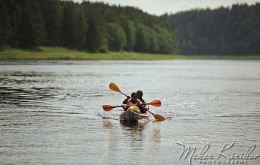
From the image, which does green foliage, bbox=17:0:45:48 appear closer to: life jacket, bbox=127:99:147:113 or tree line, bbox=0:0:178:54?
tree line, bbox=0:0:178:54

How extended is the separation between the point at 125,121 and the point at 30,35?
12043cm

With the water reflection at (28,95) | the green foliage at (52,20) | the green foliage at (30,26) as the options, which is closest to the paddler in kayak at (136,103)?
the water reflection at (28,95)

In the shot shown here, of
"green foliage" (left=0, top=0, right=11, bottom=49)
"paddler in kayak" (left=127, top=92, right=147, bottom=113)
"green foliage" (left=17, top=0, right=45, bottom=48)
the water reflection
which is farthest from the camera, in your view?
"green foliage" (left=17, top=0, right=45, bottom=48)

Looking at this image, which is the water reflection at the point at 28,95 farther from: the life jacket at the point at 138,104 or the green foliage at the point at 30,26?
the green foliage at the point at 30,26

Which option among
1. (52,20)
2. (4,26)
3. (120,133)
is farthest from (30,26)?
(120,133)

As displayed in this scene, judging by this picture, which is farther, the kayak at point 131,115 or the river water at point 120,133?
the kayak at point 131,115

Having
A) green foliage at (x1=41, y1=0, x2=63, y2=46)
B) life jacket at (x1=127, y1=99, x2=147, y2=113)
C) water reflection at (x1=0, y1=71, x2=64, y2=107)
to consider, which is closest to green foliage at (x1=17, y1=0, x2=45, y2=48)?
green foliage at (x1=41, y1=0, x2=63, y2=46)

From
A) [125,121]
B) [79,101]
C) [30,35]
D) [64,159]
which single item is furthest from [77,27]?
[64,159]

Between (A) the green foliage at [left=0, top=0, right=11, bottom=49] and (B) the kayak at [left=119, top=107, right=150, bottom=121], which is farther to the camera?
(A) the green foliage at [left=0, top=0, right=11, bottom=49]

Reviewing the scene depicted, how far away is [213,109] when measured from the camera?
41094mm

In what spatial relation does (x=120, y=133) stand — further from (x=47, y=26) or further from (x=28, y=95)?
(x=47, y=26)

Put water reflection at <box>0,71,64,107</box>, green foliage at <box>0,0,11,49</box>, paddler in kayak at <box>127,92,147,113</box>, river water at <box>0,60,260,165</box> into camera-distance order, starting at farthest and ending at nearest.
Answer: green foliage at <box>0,0,11,49</box> < water reflection at <box>0,71,64,107</box> < paddler in kayak at <box>127,92,147,113</box> < river water at <box>0,60,260,165</box>

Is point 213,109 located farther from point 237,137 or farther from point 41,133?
point 41,133

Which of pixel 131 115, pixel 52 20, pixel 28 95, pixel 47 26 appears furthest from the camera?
pixel 52 20
